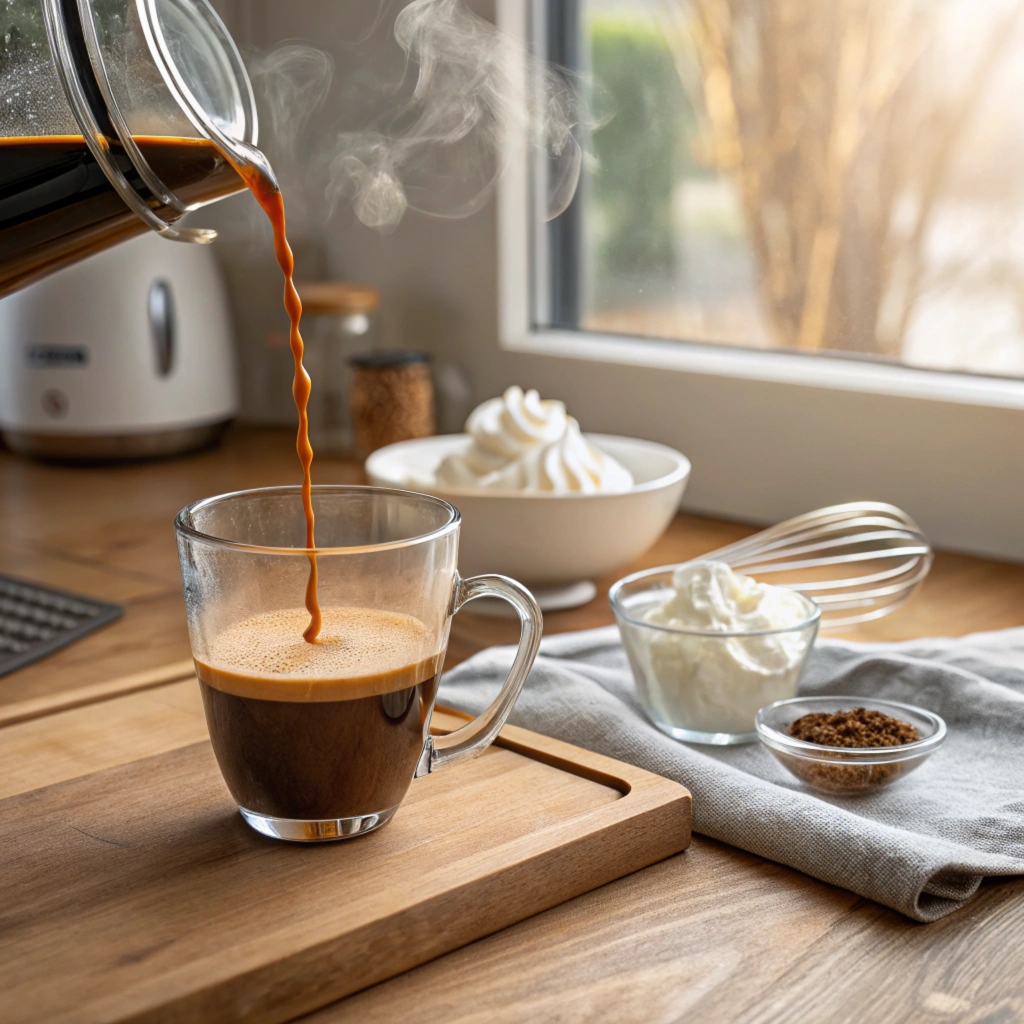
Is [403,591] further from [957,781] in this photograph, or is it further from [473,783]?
[957,781]

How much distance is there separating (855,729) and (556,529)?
1.14ft

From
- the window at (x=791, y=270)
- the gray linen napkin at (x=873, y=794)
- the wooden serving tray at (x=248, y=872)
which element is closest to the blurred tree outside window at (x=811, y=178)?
the window at (x=791, y=270)

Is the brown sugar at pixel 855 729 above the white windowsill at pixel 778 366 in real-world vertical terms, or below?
below

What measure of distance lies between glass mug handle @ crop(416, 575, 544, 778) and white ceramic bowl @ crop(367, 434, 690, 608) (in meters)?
0.36

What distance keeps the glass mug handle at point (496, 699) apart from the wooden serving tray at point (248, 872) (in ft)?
0.09

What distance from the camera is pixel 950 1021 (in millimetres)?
499

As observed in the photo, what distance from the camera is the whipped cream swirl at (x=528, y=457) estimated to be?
103 centimetres

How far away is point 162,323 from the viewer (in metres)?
1.58

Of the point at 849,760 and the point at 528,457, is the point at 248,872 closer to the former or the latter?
the point at 849,760

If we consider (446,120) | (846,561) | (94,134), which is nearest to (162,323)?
Answer: (446,120)

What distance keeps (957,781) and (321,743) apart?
0.34 meters

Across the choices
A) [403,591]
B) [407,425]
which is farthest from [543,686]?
[407,425]

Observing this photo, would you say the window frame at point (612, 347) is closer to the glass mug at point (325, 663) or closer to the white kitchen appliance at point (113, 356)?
the white kitchen appliance at point (113, 356)

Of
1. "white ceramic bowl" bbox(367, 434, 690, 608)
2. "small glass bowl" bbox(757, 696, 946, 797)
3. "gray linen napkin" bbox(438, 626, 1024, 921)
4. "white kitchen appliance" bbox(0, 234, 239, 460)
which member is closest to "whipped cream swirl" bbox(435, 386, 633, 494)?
"white ceramic bowl" bbox(367, 434, 690, 608)
